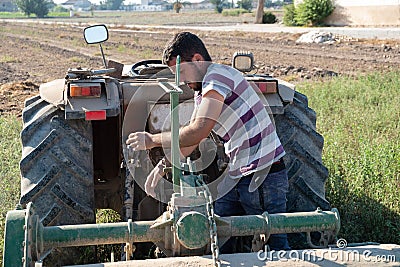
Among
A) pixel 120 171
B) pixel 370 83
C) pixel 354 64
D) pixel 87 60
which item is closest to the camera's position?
pixel 120 171

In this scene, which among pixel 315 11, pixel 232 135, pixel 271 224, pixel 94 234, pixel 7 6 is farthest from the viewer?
pixel 7 6

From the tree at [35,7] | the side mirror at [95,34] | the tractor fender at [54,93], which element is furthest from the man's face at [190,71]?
the tree at [35,7]

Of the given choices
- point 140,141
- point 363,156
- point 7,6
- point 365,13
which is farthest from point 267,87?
point 7,6

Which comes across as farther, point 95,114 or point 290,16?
point 290,16

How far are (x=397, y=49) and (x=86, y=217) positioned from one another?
18.6m

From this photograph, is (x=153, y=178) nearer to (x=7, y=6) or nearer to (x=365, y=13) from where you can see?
(x=365, y=13)

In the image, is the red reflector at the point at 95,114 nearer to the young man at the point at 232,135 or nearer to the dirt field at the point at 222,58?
the young man at the point at 232,135

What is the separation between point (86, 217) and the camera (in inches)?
146

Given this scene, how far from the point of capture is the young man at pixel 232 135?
332cm

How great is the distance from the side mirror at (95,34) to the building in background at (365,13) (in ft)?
93.7

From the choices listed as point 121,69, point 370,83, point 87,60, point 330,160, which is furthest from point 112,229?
point 87,60

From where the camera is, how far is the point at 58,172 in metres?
3.69

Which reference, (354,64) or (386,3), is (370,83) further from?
(386,3)

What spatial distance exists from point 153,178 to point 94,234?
35.5 inches
